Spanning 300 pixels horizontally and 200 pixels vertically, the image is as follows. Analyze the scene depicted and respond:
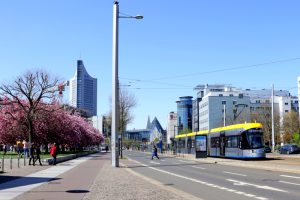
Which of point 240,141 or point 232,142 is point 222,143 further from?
point 240,141

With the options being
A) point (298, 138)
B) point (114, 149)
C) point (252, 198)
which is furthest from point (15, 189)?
point (298, 138)

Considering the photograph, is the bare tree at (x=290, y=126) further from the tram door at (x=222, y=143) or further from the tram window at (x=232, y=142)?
the tram window at (x=232, y=142)

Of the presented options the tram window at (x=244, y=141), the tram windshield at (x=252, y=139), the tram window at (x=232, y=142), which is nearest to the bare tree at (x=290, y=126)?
the tram window at (x=232, y=142)

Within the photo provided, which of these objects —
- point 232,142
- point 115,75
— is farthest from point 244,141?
point 115,75

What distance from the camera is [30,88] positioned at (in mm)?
58250

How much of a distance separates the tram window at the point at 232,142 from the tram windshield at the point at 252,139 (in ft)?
5.58

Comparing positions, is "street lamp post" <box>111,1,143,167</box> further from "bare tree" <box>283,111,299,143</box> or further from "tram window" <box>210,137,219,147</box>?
"bare tree" <box>283,111,299,143</box>

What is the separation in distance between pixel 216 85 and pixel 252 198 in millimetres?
183815

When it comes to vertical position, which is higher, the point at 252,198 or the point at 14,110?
the point at 14,110

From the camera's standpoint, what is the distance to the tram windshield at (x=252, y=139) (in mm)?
44438

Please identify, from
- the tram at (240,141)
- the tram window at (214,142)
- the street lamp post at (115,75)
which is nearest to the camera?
the street lamp post at (115,75)

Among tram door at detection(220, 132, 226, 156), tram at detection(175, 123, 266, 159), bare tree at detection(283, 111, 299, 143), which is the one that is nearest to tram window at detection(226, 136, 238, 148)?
tram at detection(175, 123, 266, 159)

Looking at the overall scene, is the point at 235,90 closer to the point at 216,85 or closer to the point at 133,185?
the point at 216,85

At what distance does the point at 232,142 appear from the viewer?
4781 cm
